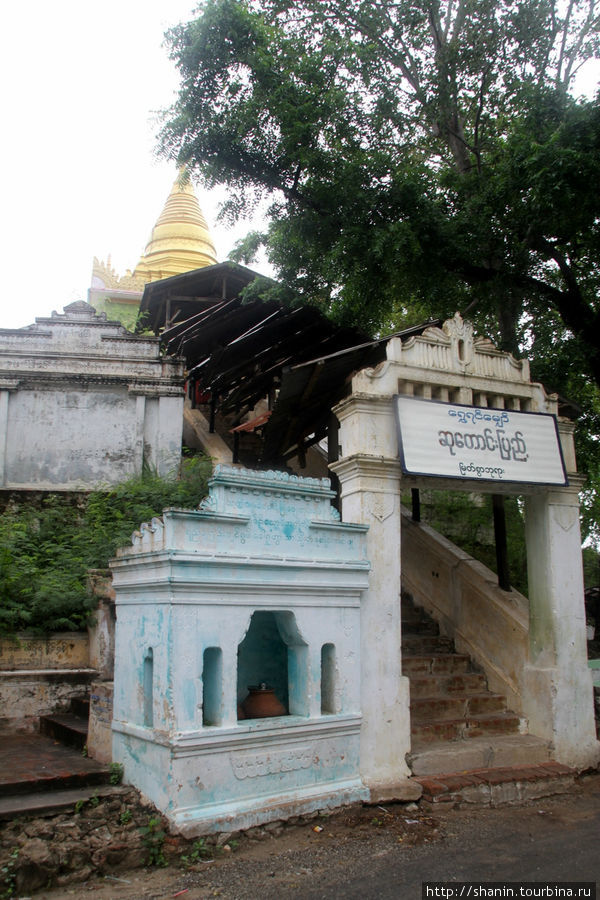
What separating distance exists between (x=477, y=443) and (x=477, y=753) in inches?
130

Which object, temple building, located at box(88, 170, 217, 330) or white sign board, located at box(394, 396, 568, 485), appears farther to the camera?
temple building, located at box(88, 170, 217, 330)

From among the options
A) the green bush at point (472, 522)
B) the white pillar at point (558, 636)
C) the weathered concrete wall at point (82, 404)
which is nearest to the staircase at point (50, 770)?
the white pillar at point (558, 636)

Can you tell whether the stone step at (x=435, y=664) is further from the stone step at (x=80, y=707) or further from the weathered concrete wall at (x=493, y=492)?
the stone step at (x=80, y=707)

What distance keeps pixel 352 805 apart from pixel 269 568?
228cm

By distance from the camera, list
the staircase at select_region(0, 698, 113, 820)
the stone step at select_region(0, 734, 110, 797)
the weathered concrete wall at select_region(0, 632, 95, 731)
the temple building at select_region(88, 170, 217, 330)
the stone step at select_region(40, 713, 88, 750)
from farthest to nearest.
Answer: the temple building at select_region(88, 170, 217, 330)
the weathered concrete wall at select_region(0, 632, 95, 731)
the stone step at select_region(40, 713, 88, 750)
the stone step at select_region(0, 734, 110, 797)
the staircase at select_region(0, 698, 113, 820)

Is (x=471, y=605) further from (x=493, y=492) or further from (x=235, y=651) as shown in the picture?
(x=235, y=651)

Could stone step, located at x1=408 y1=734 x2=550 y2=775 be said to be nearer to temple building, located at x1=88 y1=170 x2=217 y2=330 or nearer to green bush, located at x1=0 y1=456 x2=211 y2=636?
green bush, located at x1=0 y1=456 x2=211 y2=636

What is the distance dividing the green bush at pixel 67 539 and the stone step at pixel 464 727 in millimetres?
3921

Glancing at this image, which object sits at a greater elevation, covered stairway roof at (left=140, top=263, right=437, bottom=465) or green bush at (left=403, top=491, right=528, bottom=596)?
covered stairway roof at (left=140, top=263, right=437, bottom=465)

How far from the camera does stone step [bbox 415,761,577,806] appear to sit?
6863mm

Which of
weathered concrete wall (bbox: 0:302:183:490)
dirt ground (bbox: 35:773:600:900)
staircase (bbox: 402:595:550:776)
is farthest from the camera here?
weathered concrete wall (bbox: 0:302:183:490)

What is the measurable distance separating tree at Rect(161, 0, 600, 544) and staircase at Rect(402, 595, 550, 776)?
4.72 meters

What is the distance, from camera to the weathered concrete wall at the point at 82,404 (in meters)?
12.7

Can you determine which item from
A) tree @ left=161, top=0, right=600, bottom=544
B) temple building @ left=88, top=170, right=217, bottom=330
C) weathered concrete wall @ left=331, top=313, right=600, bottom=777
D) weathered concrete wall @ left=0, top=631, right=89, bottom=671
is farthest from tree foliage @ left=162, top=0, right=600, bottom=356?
temple building @ left=88, top=170, right=217, bottom=330
